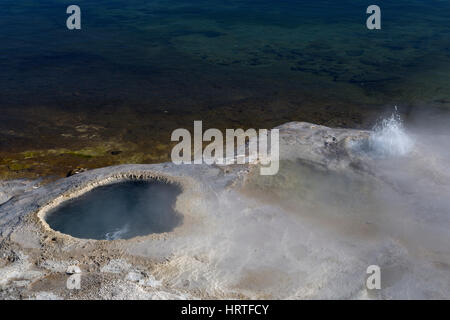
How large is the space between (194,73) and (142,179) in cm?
992

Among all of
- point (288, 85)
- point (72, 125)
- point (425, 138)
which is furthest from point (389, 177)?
point (72, 125)

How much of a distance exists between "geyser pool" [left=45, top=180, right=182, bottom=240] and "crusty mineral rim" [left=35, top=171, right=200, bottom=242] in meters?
0.10

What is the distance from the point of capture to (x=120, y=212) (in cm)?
1003

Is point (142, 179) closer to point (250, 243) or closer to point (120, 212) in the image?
point (120, 212)

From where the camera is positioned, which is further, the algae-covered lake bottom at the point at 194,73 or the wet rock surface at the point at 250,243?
the algae-covered lake bottom at the point at 194,73

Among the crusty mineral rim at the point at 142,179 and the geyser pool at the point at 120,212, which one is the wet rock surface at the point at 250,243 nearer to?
the crusty mineral rim at the point at 142,179

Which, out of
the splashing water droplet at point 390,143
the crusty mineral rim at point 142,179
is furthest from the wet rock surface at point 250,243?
the splashing water droplet at point 390,143

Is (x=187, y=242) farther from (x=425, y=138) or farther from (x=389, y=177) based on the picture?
(x=425, y=138)

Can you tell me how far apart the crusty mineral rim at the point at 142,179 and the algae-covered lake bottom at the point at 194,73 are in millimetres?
1714

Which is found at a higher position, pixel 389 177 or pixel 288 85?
pixel 288 85

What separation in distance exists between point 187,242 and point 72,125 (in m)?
8.56

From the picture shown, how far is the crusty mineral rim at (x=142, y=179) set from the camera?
9.27 m
